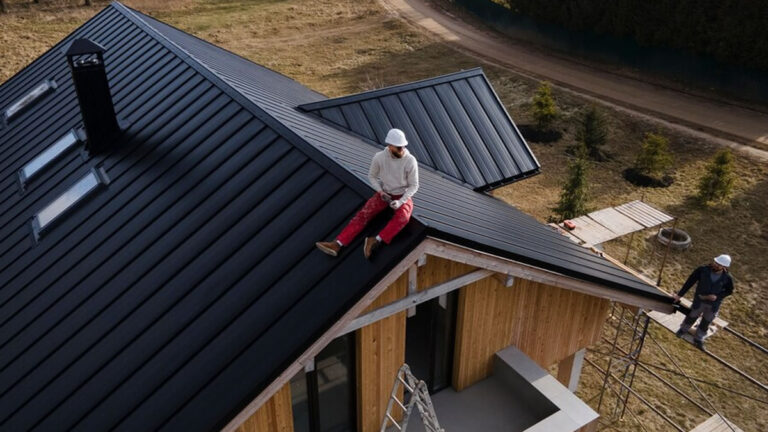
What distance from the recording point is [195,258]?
8.39 meters

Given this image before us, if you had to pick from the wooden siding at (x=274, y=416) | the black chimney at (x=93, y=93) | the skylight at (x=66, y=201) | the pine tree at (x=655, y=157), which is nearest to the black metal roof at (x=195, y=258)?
the skylight at (x=66, y=201)

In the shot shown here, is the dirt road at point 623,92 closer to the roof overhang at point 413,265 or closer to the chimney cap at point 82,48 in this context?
the roof overhang at point 413,265

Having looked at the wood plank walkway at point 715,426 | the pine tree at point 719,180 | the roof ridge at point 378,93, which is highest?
the roof ridge at point 378,93

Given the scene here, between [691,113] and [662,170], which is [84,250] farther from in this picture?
[691,113]

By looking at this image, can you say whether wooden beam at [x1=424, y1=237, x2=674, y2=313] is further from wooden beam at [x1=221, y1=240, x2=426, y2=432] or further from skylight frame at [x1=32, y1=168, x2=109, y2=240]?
skylight frame at [x1=32, y1=168, x2=109, y2=240]

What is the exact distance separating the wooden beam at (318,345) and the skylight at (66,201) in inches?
244

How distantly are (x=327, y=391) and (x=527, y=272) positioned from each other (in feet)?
10.8

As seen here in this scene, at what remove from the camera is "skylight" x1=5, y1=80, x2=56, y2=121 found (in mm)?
16172

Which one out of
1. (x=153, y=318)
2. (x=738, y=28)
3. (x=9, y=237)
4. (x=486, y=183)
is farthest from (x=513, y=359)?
(x=738, y=28)

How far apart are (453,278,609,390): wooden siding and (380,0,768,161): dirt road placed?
2140 centimetres

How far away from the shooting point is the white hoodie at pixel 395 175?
762 cm

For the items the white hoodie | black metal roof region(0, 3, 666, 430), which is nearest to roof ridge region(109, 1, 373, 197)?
black metal roof region(0, 3, 666, 430)

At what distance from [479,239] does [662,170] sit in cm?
2151

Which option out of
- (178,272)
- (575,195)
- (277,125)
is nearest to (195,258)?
(178,272)
